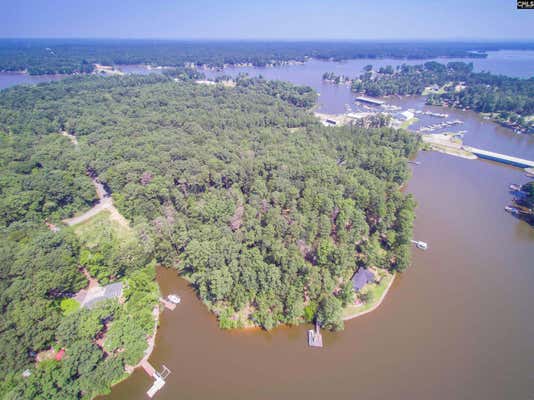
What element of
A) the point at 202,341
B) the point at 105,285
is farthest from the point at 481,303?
the point at 105,285

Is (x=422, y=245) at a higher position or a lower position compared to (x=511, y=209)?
lower

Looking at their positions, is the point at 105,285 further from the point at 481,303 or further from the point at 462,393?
the point at 481,303

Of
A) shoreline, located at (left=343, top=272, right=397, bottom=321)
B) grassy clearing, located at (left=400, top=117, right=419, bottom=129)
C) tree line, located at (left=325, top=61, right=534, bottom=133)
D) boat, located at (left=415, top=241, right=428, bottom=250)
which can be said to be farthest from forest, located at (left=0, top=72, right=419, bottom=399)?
tree line, located at (left=325, top=61, right=534, bottom=133)

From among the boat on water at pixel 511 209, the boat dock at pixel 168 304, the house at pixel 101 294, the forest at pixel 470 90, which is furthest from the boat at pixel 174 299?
the forest at pixel 470 90

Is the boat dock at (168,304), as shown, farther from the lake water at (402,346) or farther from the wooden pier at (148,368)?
the wooden pier at (148,368)

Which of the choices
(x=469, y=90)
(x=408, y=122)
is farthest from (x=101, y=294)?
(x=469, y=90)

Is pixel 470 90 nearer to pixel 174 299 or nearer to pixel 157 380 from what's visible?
pixel 174 299

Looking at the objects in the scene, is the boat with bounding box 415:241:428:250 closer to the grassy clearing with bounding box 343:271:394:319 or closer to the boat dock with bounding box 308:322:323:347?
the grassy clearing with bounding box 343:271:394:319
